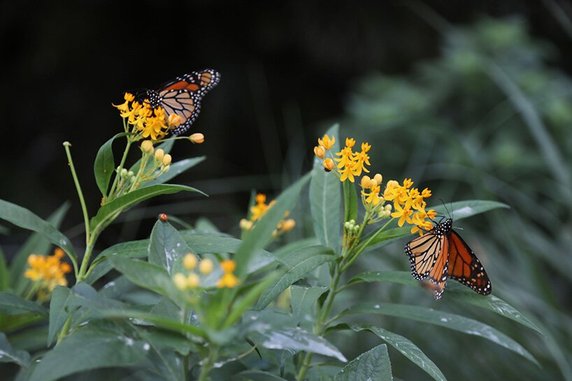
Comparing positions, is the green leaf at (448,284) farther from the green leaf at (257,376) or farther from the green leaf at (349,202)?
the green leaf at (257,376)

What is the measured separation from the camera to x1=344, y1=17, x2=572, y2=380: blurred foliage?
195 centimetres

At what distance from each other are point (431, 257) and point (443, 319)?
108 mm

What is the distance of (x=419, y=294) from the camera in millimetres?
2332

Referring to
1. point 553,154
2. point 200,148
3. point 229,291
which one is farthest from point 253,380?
point 200,148

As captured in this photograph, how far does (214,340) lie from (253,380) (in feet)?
0.60

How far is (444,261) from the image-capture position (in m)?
1.06

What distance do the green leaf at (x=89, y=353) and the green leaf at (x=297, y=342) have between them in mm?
134

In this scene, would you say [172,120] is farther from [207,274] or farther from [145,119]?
[207,274]

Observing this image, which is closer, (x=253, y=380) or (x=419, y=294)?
(x=253, y=380)

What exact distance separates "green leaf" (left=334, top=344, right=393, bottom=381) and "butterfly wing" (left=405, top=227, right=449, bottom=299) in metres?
0.18

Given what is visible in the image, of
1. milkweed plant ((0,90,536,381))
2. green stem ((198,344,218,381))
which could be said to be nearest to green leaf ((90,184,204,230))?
milkweed plant ((0,90,536,381))

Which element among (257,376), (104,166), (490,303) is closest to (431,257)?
(490,303)

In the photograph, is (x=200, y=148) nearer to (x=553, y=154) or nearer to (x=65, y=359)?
(x=553, y=154)

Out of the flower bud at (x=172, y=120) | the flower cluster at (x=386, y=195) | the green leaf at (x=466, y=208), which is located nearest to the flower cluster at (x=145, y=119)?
the flower bud at (x=172, y=120)
